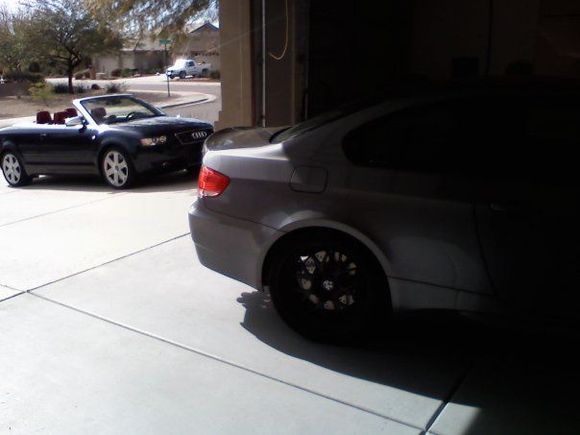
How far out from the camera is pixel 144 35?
16.6 meters

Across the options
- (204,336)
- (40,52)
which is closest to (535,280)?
(204,336)

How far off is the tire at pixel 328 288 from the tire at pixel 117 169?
5736mm

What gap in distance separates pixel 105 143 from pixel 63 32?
30.5 m

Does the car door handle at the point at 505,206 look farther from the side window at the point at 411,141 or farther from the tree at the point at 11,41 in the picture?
the tree at the point at 11,41

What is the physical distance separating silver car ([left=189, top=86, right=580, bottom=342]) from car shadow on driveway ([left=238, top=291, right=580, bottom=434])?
14 centimetres

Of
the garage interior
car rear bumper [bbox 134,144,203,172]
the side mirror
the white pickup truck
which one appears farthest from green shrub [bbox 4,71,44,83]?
the garage interior

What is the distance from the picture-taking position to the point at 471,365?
12.1 ft

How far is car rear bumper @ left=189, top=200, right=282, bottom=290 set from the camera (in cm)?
397

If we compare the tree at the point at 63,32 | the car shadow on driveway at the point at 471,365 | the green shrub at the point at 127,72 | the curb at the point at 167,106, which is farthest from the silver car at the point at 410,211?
the green shrub at the point at 127,72

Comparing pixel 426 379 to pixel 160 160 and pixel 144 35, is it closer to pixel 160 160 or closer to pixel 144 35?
pixel 160 160

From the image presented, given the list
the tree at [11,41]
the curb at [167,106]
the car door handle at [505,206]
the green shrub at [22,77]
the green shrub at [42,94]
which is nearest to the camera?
the car door handle at [505,206]

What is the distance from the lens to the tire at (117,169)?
9.16 metres

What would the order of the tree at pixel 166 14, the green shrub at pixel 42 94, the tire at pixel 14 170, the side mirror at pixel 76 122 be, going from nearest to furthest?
1. the side mirror at pixel 76 122
2. the tire at pixel 14 170
3. the tree at pixel 166 14
4. the green shrub at pixel 42 94

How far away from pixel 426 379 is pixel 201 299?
1911 mm
